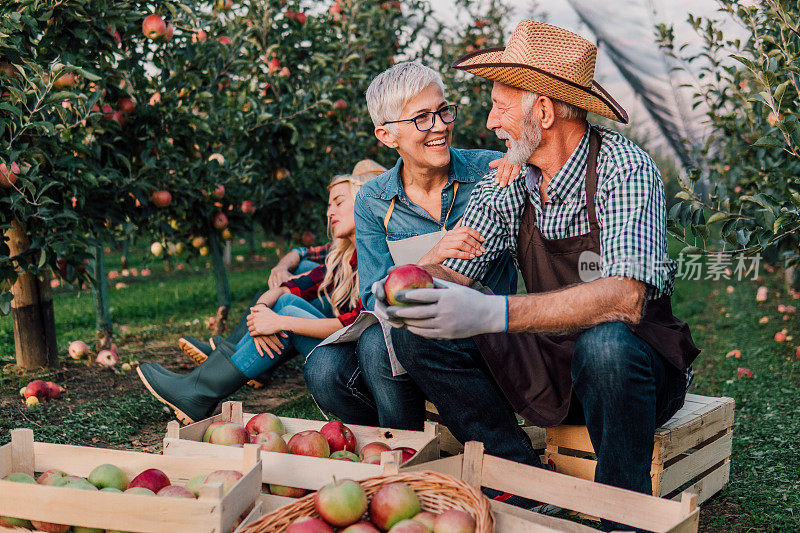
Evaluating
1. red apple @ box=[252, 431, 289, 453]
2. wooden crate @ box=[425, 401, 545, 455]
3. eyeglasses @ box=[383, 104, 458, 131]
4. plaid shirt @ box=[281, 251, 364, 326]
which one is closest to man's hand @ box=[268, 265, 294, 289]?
plaid shirt @ box=[281, 251, 364, 326]

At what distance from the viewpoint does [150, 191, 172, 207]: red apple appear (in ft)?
13.6

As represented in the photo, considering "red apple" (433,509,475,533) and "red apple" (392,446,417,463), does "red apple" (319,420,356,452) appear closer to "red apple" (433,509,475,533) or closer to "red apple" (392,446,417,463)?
"red apple" (392,446,417,463)

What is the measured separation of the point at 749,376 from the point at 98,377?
11.3 ft

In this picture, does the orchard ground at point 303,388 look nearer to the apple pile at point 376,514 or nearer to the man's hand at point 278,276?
the man's hand at point 278,276

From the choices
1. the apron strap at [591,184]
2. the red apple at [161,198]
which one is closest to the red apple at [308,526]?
the apron strap at [591,184]

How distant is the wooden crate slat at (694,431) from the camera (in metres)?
2.04

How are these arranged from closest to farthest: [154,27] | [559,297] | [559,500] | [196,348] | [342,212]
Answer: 1. [559,500]
2. [559,297]
3. [342,212]
4. [196,348]
5. [154,27]

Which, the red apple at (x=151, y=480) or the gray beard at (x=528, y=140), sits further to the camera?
the gray beard at (x=528, y=140)

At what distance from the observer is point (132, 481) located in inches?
71.3

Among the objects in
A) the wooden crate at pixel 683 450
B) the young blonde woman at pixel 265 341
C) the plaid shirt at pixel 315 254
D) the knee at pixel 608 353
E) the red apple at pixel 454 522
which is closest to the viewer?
the red apple at pixel 454 522

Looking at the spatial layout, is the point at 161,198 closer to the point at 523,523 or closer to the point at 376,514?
the point at 376,514

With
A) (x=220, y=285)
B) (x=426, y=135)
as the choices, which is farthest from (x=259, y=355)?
(x=220, y=285)

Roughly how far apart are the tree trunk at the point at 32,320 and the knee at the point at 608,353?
3.01 metres

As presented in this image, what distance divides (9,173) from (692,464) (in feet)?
9.19
